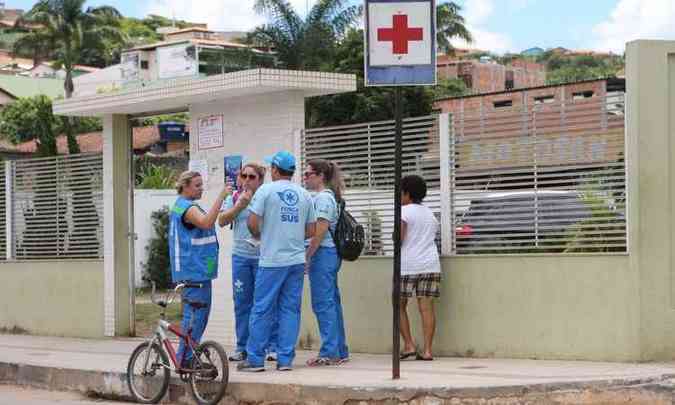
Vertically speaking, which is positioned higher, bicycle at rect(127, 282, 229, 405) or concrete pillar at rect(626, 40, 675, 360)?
concrete pillar at rect(626, 40, 675, 360)

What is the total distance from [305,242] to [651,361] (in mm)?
3170

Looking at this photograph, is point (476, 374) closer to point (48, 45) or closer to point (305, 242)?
point (305, 242)

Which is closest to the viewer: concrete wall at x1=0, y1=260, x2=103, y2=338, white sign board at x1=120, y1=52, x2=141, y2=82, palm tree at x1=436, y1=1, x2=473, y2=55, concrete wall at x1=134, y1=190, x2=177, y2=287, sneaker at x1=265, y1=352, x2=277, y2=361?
sneaker at x1=265, y1=352, x2=277, y2=361

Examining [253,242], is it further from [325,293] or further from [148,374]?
[148,374]

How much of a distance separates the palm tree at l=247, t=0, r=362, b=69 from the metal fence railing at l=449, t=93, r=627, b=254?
121 feet

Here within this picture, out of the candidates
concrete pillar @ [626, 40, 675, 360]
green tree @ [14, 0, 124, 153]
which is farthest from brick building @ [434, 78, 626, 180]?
green tree @ [14, 0, 124, 153]

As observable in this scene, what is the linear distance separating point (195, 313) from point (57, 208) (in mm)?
6553

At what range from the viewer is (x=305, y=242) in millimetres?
10930

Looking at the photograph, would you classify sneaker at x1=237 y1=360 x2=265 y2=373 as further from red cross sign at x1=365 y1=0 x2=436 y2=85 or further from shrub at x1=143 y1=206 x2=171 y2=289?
shrub at x1=143 y1=206 x2=171 y2=289

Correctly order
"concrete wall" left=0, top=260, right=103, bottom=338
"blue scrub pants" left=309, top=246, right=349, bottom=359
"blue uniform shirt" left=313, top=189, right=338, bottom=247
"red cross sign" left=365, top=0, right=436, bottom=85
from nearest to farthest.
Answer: "red cross sign" left=365, top=0, right=436, bottom=85, "blue uniform shirt" left=313, top=189, right=338, bottom=247, "blue scrub pants" left=309, top=246, right=349, bottom=359, "concrete wall" left=0, top=260, right=103, bottom=338

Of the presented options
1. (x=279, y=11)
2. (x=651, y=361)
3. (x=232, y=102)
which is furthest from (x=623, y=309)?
(x=279, y=11)

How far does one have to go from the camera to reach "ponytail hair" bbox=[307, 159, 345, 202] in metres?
11.0

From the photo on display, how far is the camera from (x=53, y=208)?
16094mm

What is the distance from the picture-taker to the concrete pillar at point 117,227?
15.2 meters
